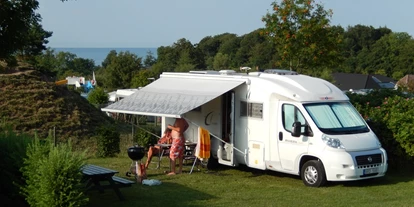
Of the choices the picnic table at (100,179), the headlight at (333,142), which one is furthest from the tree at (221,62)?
the picnic table at (100,179)

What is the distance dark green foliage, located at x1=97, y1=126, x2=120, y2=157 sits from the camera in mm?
17631

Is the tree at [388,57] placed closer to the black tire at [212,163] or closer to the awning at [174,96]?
the black tire at [212,163]

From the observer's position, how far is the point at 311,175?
41.8 feet

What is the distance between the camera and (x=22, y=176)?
966cm

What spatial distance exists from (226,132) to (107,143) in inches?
171

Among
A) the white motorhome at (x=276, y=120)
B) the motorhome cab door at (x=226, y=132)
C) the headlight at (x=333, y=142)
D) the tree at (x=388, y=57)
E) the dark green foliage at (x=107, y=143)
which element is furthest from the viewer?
the tree at (x=388, y=57)

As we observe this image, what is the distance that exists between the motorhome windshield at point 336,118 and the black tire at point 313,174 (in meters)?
0.69

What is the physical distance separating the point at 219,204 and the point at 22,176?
3.33m

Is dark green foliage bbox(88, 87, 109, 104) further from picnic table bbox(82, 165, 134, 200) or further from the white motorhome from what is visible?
picnic table bbox(82, 165, 134, 200)

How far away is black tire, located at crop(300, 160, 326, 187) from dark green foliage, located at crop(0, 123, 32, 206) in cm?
561

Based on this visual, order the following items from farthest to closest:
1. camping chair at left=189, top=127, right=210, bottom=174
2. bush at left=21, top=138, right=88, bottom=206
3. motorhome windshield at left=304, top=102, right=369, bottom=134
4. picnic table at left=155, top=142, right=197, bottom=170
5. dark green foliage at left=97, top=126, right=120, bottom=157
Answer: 1. dark green foliage at left=97, top=126, right=120, bottom=157
2. picnic table at left=155, top=142, right=197, bottom=170
3. camping chair at left=189, top=127, right=210, bottom=174
4. motorhome windshield at left=304, top=102, right=369, bottom=134
5. bush at left=21, top=138, right=88, bottom=206

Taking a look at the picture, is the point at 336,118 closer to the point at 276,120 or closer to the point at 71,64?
the point at 276,120

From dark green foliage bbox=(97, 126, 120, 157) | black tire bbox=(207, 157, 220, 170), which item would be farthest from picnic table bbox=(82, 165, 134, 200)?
dark green foliage bbox=(97, 126, 120, 157)

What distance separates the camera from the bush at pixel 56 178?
8578mm
